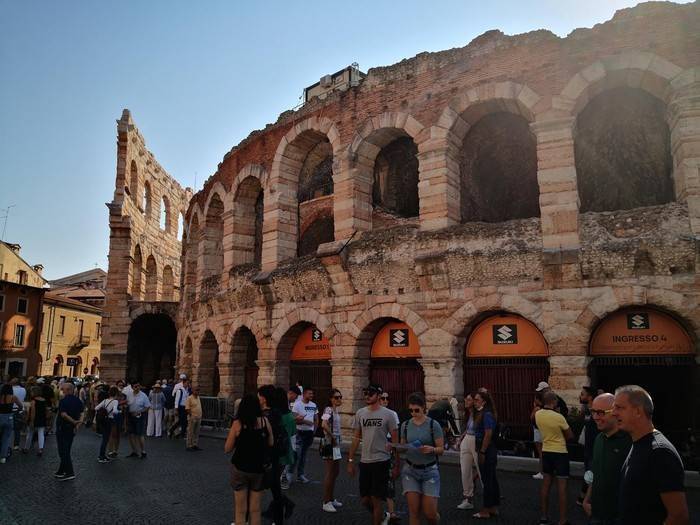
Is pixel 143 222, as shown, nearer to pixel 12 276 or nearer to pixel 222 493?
pixel 12 276

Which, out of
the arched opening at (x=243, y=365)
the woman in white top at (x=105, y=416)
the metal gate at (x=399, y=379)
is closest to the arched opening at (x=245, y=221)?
the arched opening at (x=243, y=365)

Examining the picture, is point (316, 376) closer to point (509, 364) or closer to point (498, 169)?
point (509, 364)

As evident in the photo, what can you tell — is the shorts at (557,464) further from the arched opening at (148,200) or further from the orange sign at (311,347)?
the arched opening at (148,200)

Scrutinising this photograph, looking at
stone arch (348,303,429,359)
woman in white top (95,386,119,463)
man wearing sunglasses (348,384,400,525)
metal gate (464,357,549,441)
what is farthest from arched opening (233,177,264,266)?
man wearing sunglasses (348,384,400,525)

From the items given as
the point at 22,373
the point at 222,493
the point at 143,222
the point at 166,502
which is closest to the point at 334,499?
the point at 222,493

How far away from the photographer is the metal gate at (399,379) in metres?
13.2

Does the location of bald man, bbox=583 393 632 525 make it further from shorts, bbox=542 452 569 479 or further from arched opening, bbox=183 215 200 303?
arched opening, bbox=183 215 200 303

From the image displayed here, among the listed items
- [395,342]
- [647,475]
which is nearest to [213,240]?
[395,342]

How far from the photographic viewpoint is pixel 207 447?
1320cm

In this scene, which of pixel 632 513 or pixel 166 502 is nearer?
pixel 632 513

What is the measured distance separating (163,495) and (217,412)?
8643 mm

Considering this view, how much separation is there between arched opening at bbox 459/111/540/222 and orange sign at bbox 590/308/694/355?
14.4ft

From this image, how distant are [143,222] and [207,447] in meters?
18.0

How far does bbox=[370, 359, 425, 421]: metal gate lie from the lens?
43.4 feet
